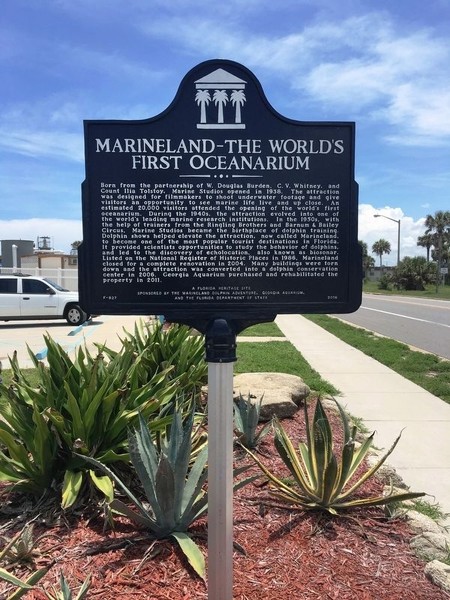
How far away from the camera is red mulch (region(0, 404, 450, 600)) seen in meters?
2.47

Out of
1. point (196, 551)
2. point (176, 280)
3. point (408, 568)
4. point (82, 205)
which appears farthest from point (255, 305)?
point (408, 568)

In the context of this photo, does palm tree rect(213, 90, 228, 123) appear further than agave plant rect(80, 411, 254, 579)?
No

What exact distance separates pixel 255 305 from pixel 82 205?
2.99 feet

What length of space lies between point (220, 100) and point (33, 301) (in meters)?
15.0

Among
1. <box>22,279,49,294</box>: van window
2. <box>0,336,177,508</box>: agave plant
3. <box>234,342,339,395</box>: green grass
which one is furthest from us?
<box>22,279,49,294</box>: van window

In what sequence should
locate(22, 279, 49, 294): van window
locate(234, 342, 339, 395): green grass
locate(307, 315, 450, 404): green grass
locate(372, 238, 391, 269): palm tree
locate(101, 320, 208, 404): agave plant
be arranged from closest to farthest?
locate(101, 320, 208, 404): agave plant
locate(234, 342, 339, 395): green grass
locate(307, 315, 450, 404): green grass
locate(22, 279, 49, 294): van window
locate(372, 238, 391, 269): palm tree

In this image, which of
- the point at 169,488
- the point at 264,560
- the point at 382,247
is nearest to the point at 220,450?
the point at 169,488

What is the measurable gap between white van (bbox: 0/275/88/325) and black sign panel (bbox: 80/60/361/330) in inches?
552

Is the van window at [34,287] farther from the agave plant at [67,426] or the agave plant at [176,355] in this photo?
the agave plant at [67,426]

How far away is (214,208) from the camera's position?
240 cm

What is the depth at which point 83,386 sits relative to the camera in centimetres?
340

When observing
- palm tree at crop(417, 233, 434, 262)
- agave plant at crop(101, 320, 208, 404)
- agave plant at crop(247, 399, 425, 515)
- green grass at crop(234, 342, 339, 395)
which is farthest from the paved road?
palm tree at crop(417, 233, 434, 262)

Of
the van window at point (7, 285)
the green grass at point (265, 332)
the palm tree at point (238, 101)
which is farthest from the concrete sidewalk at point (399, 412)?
the van window at point (7, 285)

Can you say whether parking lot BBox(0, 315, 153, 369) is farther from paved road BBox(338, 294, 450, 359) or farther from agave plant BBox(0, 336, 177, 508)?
paved road BBox(338, 294, 450, 359)
